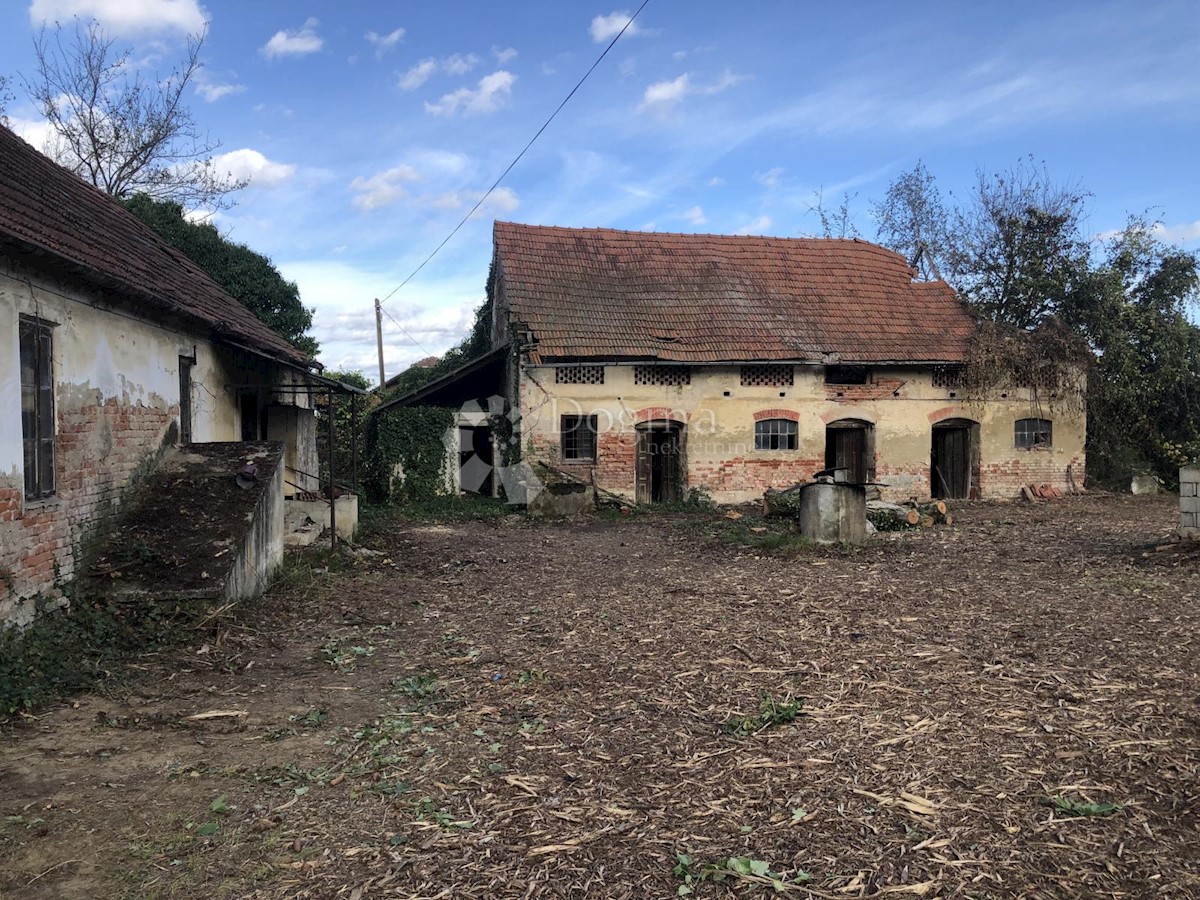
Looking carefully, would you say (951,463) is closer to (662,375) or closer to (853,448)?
(853,448)

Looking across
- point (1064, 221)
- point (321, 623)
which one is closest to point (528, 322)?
point (321, 623)

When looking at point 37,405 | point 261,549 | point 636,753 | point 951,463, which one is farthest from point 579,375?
point 636,753

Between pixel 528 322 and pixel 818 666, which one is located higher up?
pixel 528 322

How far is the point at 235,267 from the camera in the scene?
20.7 metres

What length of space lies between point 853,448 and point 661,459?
4563mm

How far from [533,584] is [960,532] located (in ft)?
25.8

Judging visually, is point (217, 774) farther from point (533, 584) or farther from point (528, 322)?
point (528, 322)

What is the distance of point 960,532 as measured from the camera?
44.1ft

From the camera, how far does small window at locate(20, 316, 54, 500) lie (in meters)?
6.48

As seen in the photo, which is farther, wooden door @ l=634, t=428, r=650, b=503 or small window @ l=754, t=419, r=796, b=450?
small window @ l=754, t=419, r=796, b=450

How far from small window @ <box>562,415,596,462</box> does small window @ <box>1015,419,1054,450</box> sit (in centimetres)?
1022

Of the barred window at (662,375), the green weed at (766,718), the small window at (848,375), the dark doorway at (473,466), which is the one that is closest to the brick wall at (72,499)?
the green weed at (766,718)

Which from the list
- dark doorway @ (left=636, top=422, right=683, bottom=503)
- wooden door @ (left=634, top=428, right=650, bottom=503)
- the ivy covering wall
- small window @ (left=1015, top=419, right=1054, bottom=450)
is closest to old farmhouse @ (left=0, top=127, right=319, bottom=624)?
the ivy covering wall

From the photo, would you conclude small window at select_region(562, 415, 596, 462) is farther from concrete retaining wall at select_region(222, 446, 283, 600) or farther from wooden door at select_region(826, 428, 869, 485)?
concrete retaining wall at select_region(222, 446, 283, 600)
